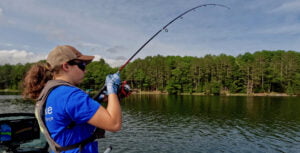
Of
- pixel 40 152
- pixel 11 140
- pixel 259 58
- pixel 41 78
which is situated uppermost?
pixel 259 58

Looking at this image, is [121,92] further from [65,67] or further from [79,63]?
[65,67]

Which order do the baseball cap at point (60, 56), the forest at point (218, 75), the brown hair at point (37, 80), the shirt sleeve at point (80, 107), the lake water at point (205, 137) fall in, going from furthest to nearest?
the forest at point (218, 75) < the lake water at point (205, 137) < the brown hair at point (37, 80) < the baseball cap at point (60, 56) < the shirt sleeve at point (80, 107)

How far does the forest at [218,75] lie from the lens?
8906 cm

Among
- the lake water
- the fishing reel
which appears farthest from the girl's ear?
the lake water

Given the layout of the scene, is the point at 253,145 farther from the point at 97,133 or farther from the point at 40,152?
the point at 97,133

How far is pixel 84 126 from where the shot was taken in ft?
8.24

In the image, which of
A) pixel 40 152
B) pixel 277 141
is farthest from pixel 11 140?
pixel 277 141

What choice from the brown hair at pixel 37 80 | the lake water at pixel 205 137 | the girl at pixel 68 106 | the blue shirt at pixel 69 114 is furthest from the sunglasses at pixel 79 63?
the lake water at pixel 205 137

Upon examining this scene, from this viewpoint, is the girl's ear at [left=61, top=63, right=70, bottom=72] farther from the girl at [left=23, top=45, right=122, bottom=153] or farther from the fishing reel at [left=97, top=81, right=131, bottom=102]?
the fishing reel at [left=97, top=81, right=131, bottom=102]

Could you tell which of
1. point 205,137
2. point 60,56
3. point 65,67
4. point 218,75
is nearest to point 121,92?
point 65,67

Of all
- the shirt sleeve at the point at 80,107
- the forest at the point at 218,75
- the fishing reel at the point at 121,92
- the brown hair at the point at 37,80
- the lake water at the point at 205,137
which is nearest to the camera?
the shirt sleeve at the point at 80,107

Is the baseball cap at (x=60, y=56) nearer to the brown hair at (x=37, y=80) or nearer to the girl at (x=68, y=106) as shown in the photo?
the girl at (x=68, y=106)

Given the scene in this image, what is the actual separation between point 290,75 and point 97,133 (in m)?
103

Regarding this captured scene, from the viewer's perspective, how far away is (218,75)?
309 feet
